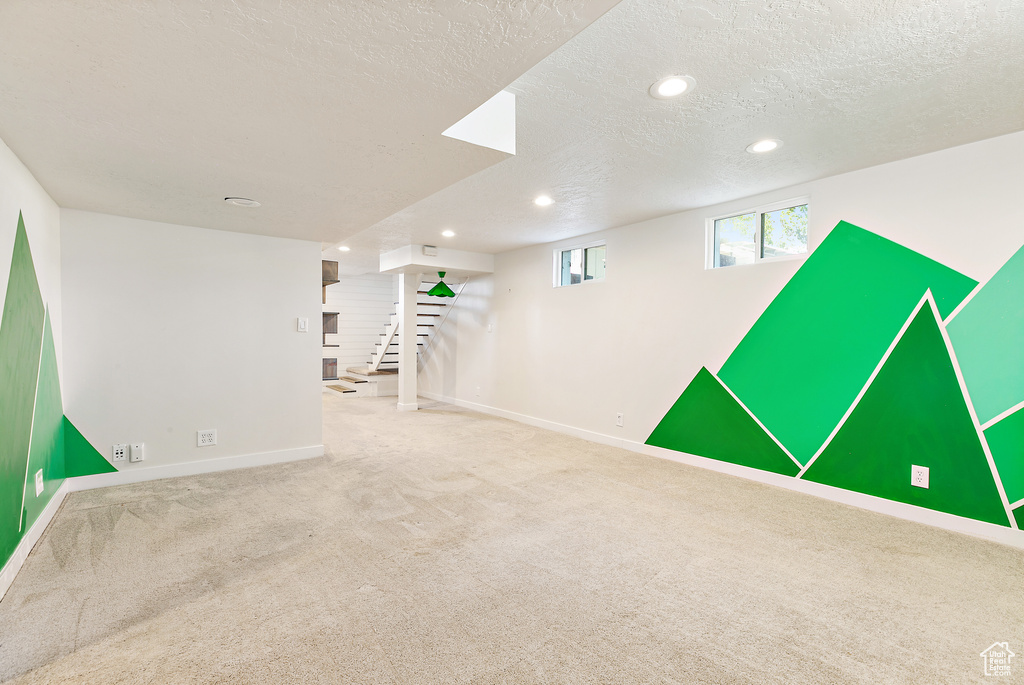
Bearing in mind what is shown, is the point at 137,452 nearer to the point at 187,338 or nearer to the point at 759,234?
the point at 187,338

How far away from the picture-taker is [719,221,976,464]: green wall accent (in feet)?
10.4

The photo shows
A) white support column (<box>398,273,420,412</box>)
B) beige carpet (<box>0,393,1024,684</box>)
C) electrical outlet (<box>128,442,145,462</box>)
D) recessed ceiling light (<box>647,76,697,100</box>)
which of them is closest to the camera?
beige carpet (<box>0,393,1024,684</box>)

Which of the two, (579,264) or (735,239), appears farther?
(579,264)

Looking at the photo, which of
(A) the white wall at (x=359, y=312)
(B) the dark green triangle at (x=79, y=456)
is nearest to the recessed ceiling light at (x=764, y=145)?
(B) the dark green triangle at (x=79, y=456)

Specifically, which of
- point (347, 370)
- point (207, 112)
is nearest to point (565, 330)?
point (207, 112)

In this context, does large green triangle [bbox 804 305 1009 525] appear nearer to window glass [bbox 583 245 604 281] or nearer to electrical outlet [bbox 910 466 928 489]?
electrical outlet [bbox 910 466 928 489]

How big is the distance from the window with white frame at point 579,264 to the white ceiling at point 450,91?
2042mm

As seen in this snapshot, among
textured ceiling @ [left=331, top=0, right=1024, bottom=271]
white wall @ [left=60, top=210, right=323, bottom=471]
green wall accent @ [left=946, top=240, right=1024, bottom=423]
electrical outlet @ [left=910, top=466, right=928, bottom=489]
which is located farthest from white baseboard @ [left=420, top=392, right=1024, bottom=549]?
white wall @ [left=60, top=210, right=323, bottom=471]

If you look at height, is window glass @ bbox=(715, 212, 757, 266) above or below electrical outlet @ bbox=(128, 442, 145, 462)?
above

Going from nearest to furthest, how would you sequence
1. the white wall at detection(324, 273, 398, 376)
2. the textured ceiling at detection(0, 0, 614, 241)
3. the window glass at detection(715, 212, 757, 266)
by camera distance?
1. the textured ceiling at detection(0, 0, 614, 241)
2. the window glass at detection(715, 212, 757, 266)
3. the white wall at detection(324, 273, 398, 376)

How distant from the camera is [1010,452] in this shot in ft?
9.09

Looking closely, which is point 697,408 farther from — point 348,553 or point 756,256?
point 348,553

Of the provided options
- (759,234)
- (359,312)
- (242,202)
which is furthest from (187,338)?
(359,312)

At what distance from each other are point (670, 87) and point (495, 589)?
2.55 metres
